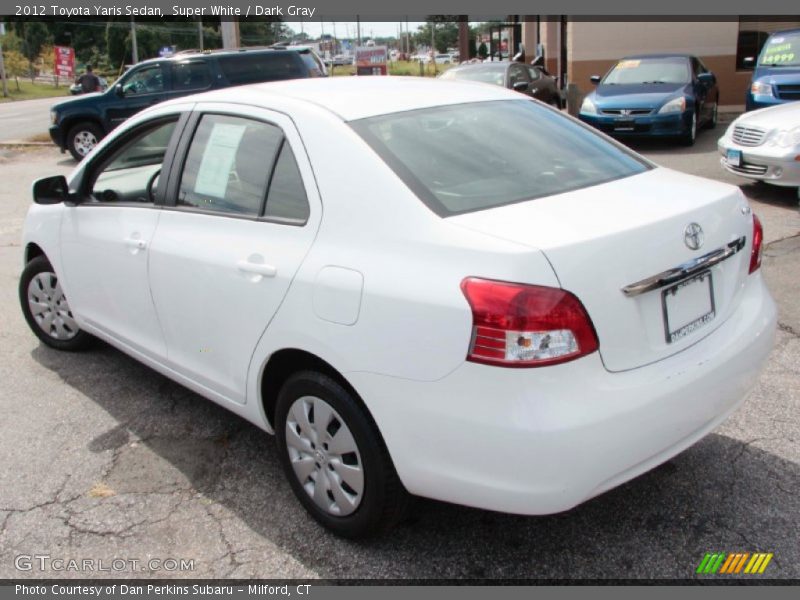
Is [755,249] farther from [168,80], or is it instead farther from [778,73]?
[168,80]

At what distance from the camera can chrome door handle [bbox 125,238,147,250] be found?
3.63 metres

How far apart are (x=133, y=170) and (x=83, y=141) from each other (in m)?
11.4

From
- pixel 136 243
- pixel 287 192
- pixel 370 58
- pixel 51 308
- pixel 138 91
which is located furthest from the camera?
pixel 370 58

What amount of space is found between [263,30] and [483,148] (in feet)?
282

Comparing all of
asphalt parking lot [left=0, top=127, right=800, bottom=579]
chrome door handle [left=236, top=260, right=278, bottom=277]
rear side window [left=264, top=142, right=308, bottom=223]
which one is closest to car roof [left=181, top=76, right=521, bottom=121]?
rear side window [left=264, top=142, right=308, bottom=223]

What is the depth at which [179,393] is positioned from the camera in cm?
438

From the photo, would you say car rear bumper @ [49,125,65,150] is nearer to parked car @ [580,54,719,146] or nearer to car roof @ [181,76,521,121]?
parked car @ [580,54,719,146]

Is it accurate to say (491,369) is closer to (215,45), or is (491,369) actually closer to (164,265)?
(164,265)

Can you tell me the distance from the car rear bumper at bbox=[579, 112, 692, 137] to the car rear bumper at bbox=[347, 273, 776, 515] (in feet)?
34.1

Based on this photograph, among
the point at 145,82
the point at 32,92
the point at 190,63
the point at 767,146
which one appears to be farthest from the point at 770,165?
the point at 32,92

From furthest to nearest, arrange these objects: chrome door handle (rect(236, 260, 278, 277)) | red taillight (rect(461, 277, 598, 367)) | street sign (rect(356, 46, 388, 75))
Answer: street sign (rect(356, 46, 388, 75)) < chrome door handle (rect(236, 260, 278, 277)) < red taillight (rect(461, 277, 598, 367))

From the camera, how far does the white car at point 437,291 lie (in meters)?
2.31

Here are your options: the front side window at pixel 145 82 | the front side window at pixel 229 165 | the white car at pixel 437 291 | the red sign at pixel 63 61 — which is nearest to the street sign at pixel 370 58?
the front side window at pixel 145 82

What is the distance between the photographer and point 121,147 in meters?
4.10
